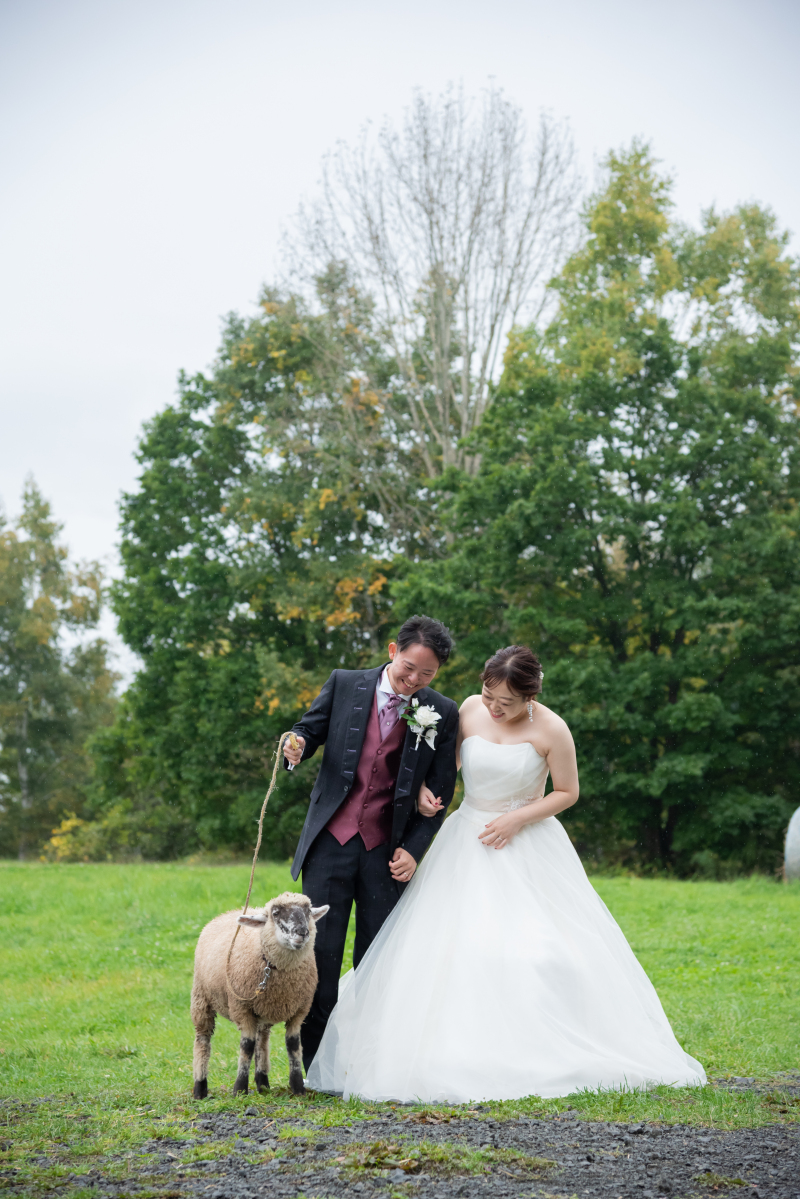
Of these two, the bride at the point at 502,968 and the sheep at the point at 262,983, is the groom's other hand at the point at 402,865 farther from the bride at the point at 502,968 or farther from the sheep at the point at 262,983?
the sheep at the point at 262,983

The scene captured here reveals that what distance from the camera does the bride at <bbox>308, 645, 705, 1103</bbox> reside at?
16.0 ft

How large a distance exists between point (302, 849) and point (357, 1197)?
7.08 feet

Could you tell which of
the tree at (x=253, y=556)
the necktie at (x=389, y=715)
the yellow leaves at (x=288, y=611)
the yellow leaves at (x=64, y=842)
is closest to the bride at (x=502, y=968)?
the necktie at (x=389, y=715)

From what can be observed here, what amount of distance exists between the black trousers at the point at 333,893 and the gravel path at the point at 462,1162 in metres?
0.95

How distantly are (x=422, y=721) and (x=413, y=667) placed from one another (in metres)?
0.29

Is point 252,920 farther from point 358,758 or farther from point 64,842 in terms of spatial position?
point 64,842

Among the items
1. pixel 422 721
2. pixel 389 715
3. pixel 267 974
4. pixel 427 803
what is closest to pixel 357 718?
pixel 389 715

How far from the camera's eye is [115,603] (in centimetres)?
2623

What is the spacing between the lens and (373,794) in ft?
17.3

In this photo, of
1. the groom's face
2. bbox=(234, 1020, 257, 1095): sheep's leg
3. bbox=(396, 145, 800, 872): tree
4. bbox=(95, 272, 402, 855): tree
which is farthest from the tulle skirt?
bbox=(95, 272, 402, 855): tree

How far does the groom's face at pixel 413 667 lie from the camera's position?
5.11 meters

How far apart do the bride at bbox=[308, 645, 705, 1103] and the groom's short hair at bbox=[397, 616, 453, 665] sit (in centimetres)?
47

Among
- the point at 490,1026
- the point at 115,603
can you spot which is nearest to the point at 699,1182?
the point at 490,1026

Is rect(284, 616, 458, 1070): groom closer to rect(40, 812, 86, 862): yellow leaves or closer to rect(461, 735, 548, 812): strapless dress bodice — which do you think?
rect(461, 735, 548, 812): strapless dress bodice
